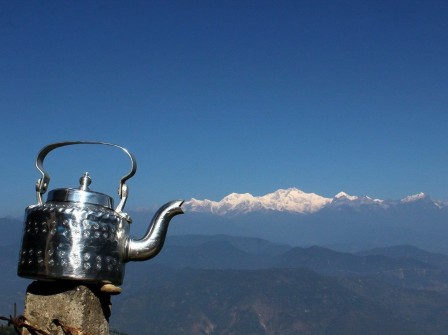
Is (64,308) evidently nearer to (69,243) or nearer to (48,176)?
(69,243)

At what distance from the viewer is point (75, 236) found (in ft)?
5.90

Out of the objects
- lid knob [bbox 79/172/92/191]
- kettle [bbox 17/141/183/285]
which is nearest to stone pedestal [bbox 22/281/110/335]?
kettle [bbox 17/141/183/285]

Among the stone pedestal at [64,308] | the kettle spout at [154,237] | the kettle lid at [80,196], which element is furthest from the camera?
the kettle spout at [154,237]

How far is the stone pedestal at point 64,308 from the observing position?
1.71 m

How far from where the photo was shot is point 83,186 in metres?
1.93

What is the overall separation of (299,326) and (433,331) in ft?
147

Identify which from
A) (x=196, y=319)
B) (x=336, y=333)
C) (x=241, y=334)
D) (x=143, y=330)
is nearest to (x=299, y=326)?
(x=336, y=333)

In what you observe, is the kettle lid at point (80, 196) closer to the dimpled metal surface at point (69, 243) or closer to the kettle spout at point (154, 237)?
the dimpled metal surface at point (69, 243)

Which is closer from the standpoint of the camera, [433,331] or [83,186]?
[83,186]

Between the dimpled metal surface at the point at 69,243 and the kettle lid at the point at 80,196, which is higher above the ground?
the kettle lid at the point at 80,196

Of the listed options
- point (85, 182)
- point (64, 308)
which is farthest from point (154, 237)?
point (64, 308)

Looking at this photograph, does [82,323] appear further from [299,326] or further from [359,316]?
[359,316]

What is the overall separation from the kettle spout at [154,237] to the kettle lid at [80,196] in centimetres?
21

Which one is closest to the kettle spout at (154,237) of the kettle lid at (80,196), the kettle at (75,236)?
the kettle at (75,236)
